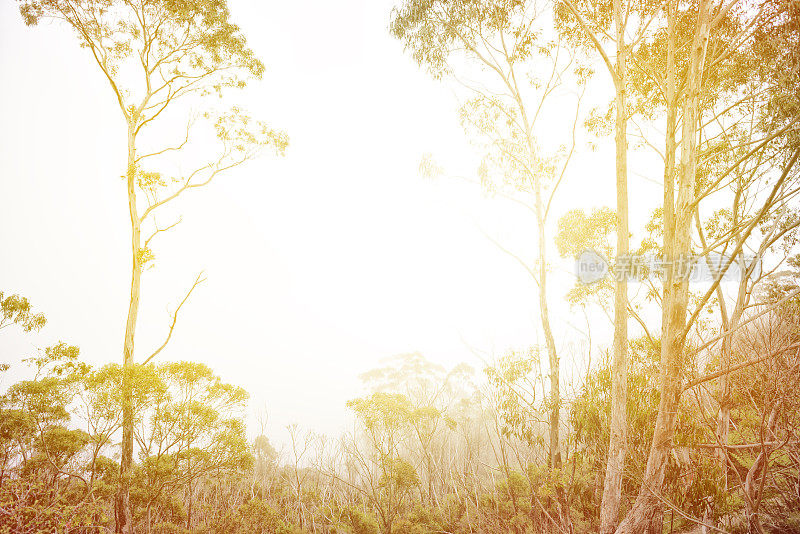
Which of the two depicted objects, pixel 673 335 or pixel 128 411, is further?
pixel 128 411

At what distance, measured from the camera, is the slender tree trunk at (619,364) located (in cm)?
494

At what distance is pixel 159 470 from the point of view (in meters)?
7.06

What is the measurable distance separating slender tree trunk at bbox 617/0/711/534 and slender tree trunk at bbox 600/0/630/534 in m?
0.29

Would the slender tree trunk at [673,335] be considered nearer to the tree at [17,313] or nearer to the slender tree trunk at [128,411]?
the slender tree trunk at [128,411]

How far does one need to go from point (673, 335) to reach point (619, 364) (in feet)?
2.68

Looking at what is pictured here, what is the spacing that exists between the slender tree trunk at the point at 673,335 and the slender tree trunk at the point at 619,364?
29 centimetres

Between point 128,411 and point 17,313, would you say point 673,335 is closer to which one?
point 128,411

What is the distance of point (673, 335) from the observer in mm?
4676

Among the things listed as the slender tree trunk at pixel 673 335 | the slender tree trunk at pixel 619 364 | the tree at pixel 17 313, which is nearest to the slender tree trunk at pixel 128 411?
the tree at pixel 17 313

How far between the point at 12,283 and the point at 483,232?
113738 millimetres

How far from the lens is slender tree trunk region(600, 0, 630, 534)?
4941 millimetres

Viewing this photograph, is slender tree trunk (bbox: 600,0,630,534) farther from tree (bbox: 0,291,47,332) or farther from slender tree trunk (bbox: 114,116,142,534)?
tree (bbox: 0,291,47,332)

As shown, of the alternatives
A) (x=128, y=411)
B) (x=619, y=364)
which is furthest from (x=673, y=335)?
(x=128, y=411)

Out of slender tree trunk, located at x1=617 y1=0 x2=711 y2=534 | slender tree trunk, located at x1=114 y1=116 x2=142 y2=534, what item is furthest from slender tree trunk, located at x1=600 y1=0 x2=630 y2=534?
slender tree trunk, located at x1=114 y1=116 x2=142 y2=534
